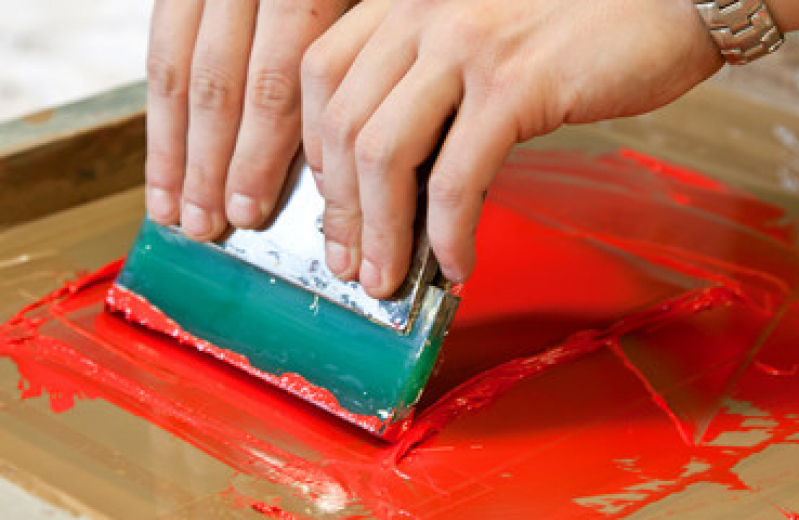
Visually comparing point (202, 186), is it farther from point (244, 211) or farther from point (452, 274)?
point (452, 274)

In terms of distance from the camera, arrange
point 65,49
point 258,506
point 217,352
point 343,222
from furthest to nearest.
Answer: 1. point 65,49
2. point 217,352
3. point 343,222
4. point 258,506

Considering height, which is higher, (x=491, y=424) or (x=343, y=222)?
(x=343, y=222)

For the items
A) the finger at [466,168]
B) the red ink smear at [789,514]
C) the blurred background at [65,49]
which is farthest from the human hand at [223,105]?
the blurred background at [65,49]

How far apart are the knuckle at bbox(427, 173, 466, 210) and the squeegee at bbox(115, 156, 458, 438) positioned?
0.06 metres

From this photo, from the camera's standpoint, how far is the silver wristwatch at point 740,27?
1131 millimetres

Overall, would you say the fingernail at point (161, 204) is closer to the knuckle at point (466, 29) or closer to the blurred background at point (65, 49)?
the knuckle at point (466, 29)

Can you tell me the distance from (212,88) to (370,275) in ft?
0.93

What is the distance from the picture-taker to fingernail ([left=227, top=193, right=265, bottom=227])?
4.28 ft

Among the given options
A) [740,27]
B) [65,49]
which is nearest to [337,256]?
[740,27]

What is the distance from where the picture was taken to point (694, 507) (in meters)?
1.13

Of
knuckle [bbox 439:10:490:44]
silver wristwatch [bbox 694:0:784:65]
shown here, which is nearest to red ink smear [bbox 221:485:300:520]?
knuckle [bbox 439:10:490:44]

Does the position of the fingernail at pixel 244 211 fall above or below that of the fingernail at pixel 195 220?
above

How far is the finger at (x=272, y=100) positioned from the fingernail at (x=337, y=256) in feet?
0.34

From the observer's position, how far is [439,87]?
1.13 m
